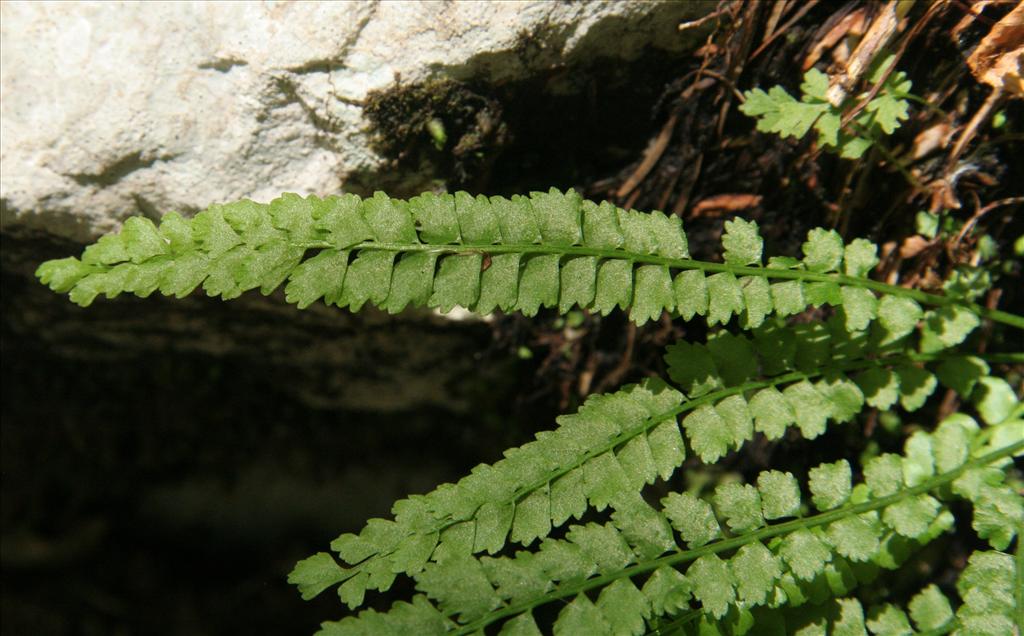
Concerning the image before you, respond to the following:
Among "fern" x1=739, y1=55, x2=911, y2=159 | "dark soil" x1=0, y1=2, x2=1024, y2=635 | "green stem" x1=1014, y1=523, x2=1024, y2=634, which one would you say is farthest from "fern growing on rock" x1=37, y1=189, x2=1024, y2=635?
"dark soil" x1=0, y1=2, x2=1024, y2=635

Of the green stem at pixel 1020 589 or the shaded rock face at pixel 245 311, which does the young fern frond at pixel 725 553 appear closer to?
the green stem at pixel 1020 589

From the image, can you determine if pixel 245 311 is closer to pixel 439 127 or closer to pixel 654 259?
pixel 439 127

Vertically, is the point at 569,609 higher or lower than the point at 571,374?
higher

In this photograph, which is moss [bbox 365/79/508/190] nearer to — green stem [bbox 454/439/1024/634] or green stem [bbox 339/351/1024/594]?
green stem [bbox 339/351/1024/594]

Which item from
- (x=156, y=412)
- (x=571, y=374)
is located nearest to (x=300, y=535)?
(x=156, y=412)

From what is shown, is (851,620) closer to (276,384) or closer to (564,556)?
(564,556)

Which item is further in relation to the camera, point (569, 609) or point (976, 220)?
point (976, 220)

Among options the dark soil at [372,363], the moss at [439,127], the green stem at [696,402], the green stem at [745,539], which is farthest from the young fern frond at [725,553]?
the moss at [439,127]
